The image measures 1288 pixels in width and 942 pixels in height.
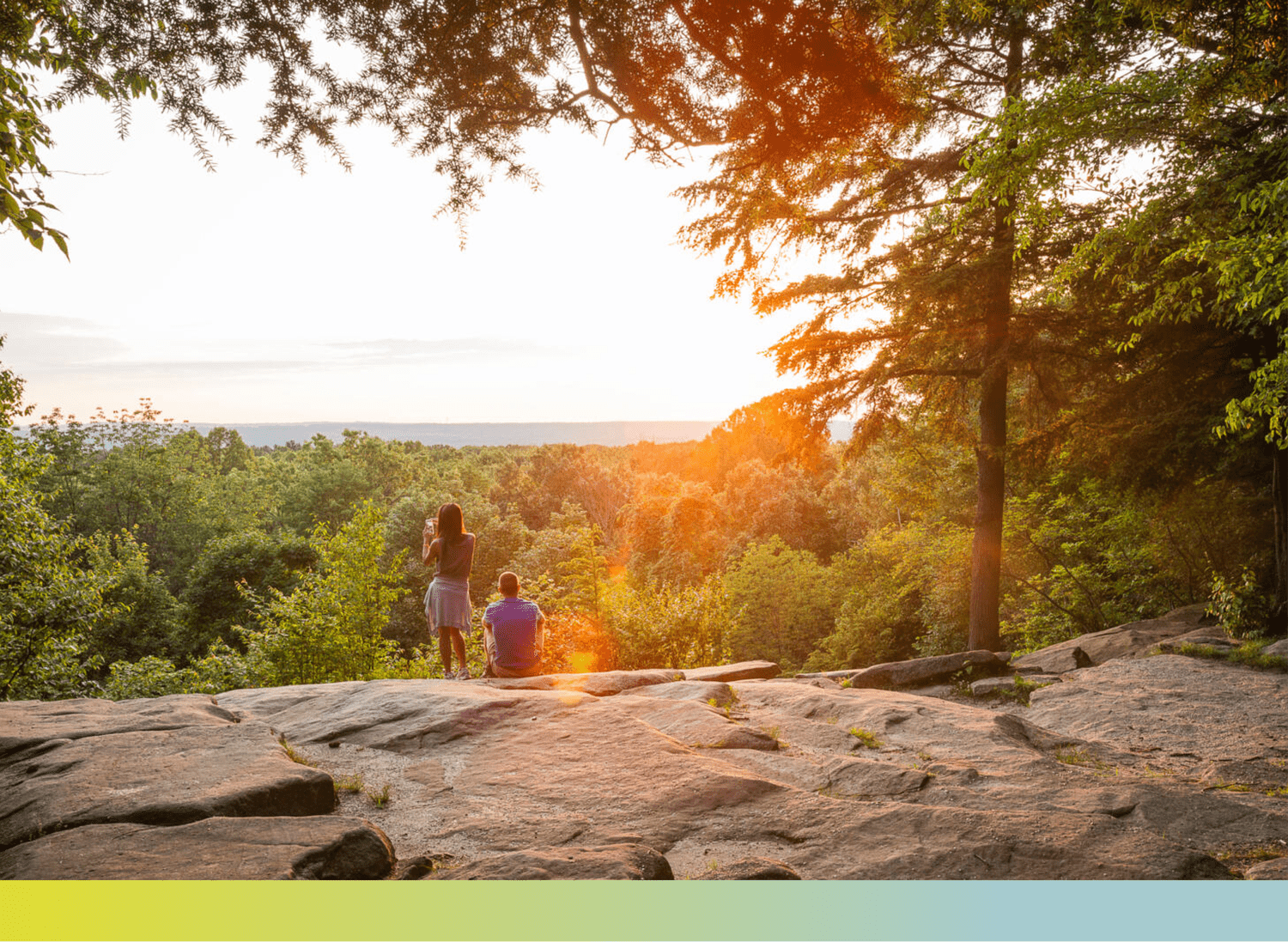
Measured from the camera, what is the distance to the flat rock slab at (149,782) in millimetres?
2631

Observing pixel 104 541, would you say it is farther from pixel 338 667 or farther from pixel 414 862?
pixel 414 862

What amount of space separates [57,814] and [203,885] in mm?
778

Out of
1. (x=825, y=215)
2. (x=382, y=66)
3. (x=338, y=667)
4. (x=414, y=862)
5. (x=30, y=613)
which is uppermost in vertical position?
(x=825, y=215)

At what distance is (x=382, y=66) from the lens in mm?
4094

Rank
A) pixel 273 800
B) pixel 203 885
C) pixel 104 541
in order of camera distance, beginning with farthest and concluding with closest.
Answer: pixel 104 541
pixel 273 800
pixel 203 885

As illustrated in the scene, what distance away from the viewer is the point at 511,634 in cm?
632

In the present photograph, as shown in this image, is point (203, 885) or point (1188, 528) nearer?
point (203, 885)

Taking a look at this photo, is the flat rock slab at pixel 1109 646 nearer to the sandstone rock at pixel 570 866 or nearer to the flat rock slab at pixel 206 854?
the sandstone rock at pixel 570 866

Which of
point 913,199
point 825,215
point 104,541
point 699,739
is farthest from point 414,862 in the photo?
point 104,541

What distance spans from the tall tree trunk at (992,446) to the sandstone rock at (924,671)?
249 centimetres

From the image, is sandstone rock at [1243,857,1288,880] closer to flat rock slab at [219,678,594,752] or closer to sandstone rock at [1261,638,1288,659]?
flat rock slab at [219,678,594,752]

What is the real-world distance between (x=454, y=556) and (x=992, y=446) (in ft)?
30.3

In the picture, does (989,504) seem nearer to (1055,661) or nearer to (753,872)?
(1055,661)

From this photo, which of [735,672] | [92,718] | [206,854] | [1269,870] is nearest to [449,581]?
[92,718]
